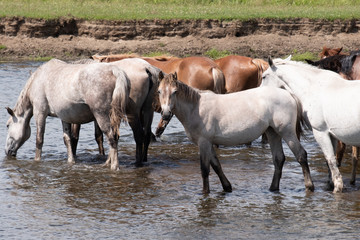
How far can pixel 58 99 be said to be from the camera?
9.86m

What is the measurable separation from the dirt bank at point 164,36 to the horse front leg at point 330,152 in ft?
54.9

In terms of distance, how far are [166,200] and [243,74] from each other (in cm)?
457

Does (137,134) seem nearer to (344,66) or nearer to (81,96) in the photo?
(81,96)

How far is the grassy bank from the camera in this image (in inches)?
1061

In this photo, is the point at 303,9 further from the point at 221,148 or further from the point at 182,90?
the point at 182,90

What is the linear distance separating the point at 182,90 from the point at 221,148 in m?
3.86

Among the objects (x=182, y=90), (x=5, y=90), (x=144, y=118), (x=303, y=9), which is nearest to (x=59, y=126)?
(x=144, y=118)

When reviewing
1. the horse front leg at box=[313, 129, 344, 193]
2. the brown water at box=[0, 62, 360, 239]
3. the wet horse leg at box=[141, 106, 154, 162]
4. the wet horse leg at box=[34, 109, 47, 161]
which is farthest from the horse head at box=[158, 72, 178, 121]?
the wet horse leg at box=[34, 109, 47, 161]

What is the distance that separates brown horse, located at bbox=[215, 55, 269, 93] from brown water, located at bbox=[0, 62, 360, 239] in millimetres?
1353

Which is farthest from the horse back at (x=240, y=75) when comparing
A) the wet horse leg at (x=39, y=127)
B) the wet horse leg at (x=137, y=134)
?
the wet horse leg at (x=39, y=127)

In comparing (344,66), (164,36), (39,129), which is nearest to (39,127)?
(39,129)

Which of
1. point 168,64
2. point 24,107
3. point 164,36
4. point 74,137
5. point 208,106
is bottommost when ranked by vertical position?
point 164,36

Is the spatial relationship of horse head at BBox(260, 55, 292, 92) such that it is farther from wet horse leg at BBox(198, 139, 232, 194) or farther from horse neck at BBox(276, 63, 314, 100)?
wet horse leg at BBox(198, 139, 232, 194)

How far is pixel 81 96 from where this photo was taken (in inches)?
379
